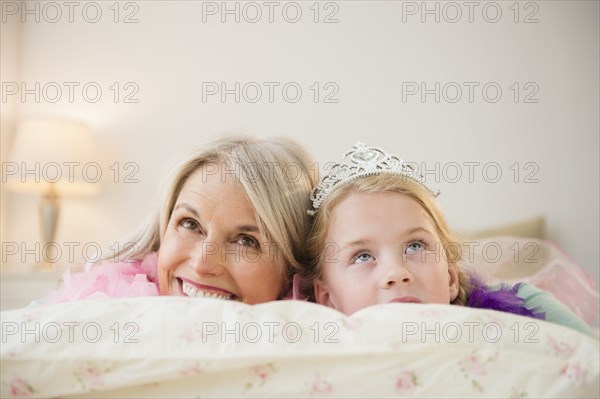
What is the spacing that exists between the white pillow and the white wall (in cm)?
185

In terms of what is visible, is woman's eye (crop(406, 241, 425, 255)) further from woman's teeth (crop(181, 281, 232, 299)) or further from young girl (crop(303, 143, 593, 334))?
woman's teeth (crop(181, 281, 232, 299))

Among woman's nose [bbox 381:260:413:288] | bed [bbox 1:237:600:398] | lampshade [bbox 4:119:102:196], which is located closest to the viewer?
bed [bbox 1:237:600:398]

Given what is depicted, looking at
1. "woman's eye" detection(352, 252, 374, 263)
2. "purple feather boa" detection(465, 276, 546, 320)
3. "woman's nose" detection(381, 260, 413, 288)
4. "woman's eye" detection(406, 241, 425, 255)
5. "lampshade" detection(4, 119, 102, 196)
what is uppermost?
"lampshade" detection(4, 119, 102, 196)

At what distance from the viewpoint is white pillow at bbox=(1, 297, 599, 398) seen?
589mm

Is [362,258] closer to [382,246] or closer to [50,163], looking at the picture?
[382,246]

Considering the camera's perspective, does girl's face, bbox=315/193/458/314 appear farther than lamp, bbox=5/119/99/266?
No

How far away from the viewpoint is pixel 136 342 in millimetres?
613

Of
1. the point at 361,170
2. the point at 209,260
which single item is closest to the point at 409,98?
the point at 361,170

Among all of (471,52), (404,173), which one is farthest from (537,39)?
(404,173)

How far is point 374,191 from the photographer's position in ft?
3.36


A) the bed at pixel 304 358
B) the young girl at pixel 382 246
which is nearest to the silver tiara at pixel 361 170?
the young girl at pixel 382 246

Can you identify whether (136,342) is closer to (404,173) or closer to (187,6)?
(404,173)

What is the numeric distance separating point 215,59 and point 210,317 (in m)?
2.29

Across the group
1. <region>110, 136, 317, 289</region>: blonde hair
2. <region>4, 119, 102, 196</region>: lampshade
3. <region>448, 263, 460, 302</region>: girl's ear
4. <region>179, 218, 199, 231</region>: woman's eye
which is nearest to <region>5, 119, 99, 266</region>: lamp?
<region>4, 119, 102, 196</region>: lampshade
